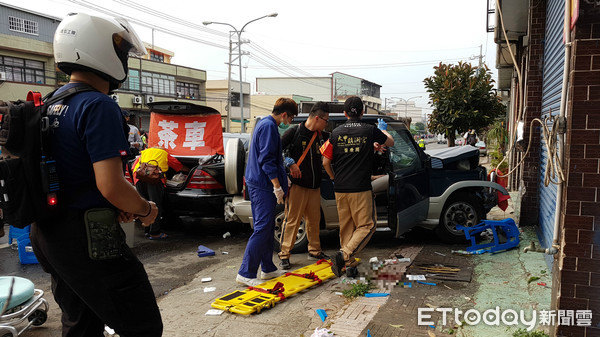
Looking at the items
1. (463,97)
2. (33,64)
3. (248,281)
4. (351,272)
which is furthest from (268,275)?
(33,64)

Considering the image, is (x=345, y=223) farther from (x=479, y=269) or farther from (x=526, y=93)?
(x=526, y=93)

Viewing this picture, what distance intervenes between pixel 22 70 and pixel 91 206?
2976 cm

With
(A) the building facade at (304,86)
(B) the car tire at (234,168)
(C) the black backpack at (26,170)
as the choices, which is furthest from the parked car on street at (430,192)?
(A) the building facade at (304,86)

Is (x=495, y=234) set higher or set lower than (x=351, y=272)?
higher

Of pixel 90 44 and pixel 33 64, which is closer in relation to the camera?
pixel 90 44

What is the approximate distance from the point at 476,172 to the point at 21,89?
27185mm

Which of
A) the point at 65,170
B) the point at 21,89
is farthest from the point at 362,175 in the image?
the point at 21,89

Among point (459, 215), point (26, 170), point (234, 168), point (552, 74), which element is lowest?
point (459, 215)

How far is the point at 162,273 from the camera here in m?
5.47

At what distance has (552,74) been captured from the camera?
221 inches

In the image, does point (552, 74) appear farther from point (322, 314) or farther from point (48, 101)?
point (48, 101)

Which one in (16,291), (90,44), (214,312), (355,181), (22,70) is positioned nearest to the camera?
(90,44)

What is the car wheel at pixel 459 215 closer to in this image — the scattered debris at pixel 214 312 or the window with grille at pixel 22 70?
the scattered debris at pixel 214 312

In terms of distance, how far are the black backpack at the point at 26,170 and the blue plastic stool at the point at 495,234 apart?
5121 millimetres
